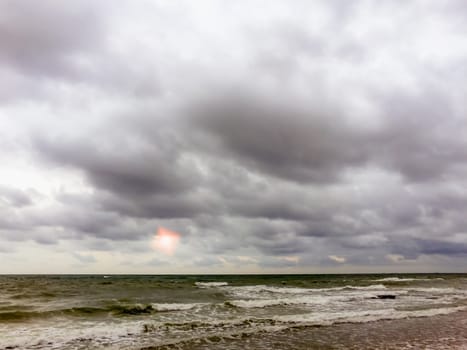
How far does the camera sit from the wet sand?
14.3 meters

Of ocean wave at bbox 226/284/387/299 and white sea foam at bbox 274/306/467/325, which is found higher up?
white sea foam at bbox 274/306/467/325

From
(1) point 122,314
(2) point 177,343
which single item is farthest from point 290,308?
(2) point 177,343

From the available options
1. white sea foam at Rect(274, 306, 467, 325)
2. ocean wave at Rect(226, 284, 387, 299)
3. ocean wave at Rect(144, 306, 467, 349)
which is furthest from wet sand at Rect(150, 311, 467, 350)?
ocean wave at Rect(226, 284, 387, 299)

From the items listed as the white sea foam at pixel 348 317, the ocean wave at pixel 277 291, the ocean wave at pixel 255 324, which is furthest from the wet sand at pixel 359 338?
the ocean wave at pixel 277 291

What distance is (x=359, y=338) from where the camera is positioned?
15.8m

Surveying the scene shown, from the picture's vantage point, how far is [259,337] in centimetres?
1612

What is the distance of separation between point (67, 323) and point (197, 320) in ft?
25.4

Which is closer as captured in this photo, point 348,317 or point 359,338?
point 359,338

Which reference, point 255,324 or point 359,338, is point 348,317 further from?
point 359,338

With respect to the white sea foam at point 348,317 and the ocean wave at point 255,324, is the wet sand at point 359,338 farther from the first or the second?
the white sea foam at point 348,317

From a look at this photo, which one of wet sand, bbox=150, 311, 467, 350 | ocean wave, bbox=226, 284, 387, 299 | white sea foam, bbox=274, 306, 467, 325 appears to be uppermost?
wet sand, bbox=150, 311, 467, 350

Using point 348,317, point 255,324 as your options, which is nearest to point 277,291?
point 348,317

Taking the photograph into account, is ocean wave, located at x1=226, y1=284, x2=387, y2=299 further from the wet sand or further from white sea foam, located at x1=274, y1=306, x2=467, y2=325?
the wet sand

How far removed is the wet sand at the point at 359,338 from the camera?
14.3 metres
